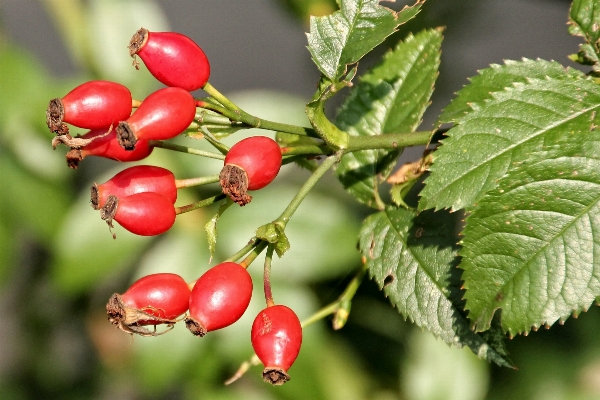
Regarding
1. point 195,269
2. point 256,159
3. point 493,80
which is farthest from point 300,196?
point 195,269

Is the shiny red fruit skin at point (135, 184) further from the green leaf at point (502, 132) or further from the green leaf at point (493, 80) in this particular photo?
the green leaf at point (493, 80)

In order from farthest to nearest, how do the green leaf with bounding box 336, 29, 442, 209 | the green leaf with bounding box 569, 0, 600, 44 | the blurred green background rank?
the blurred green background → the green leaf with bounding box 336, 29, 442, 209 → the green leaf with bounding box 569, 0, 600, 44

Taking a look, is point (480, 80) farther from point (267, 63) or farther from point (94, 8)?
point (267, 63)

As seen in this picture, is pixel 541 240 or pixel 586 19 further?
pixel 586 19

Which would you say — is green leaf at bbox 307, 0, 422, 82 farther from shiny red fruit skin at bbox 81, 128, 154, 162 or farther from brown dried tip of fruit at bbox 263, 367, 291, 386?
brown dried tip of fruit at bbox 263, 367, 291, 386

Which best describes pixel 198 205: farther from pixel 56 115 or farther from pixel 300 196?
pixel 56 115

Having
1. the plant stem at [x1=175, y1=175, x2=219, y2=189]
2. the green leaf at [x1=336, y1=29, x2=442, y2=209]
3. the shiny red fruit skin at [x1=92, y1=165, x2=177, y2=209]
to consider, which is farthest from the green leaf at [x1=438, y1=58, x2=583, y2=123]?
the shiny red fruit skin at [x1=92, y1=165, x2=177, y2=209]
